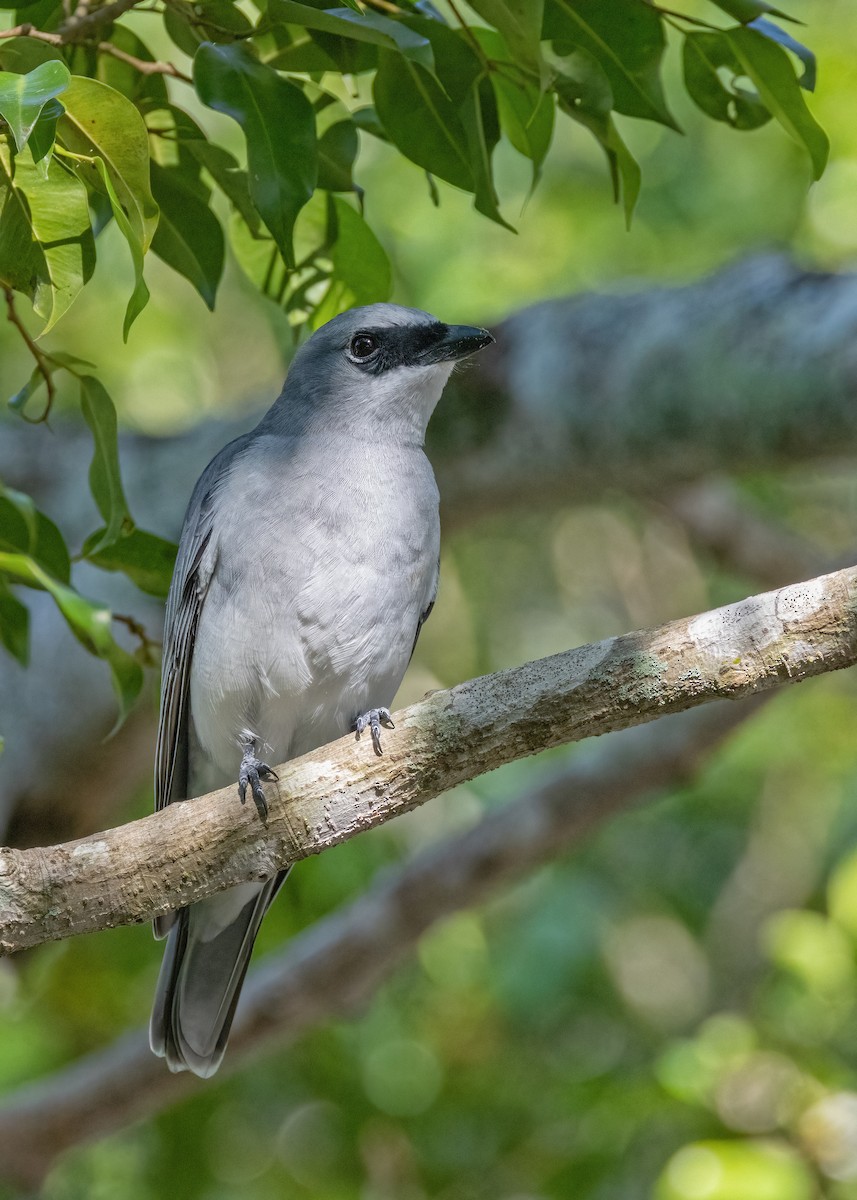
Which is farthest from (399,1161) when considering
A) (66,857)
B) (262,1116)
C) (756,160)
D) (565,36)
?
(756,160)

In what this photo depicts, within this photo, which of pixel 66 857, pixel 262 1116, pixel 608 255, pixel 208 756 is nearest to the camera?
pixel 66 857

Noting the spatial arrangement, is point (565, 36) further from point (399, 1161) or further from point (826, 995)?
point (399, 1161)

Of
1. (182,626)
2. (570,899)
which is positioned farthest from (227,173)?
(570,899)

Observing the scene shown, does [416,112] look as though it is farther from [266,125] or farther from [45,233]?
[45,233]

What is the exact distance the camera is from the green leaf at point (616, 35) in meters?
2.66

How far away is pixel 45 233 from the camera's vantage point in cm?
221

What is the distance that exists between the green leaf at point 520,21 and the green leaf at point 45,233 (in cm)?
77

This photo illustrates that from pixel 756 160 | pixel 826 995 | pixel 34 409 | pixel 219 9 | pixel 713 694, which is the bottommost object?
pixel 826 995

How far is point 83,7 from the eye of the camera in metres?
2.65

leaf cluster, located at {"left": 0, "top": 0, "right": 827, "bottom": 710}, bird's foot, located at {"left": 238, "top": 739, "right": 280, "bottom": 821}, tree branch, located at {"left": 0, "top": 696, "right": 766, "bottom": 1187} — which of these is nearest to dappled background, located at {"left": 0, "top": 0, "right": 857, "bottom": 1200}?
tree branch, located at {"left": 0, "top": 696, "right": 766, "bottom": 1187}

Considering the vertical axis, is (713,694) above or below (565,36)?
below

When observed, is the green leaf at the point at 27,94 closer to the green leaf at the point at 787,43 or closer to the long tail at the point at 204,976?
the green leaf at the point at 787,43

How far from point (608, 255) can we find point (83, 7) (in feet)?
18.4

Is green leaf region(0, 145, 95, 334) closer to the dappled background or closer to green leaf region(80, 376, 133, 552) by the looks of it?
green leaf region(80, 376, 133, 552)
